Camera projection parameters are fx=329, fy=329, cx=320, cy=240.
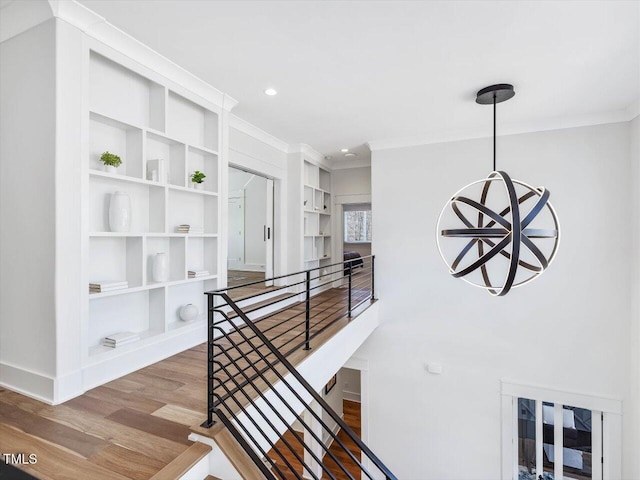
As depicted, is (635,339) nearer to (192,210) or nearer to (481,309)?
(481,309)

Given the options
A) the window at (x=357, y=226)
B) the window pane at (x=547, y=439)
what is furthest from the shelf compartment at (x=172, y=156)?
the window at (x=357, y=226)

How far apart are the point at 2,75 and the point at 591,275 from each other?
5797 mm

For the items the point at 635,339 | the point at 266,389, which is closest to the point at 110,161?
the point at 266,389

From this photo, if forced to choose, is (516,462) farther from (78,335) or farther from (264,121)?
(264,121)

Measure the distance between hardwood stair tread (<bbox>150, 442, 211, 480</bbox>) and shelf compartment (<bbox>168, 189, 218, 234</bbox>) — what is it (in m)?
1.94

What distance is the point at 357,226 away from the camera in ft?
28.5

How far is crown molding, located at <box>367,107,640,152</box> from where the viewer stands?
144 inches

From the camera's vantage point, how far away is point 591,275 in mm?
3822

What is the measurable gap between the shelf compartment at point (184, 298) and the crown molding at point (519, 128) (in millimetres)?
3131

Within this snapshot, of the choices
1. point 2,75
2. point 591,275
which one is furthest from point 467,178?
point 2,75

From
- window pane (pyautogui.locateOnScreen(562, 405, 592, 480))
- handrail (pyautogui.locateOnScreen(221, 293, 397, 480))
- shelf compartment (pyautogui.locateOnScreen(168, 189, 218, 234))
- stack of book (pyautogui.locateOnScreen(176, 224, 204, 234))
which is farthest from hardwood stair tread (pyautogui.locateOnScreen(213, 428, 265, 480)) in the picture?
window pane (pyautogui.locateOnScreen(562, 405, 592, 480))

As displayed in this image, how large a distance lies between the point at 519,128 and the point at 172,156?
4.06 meters

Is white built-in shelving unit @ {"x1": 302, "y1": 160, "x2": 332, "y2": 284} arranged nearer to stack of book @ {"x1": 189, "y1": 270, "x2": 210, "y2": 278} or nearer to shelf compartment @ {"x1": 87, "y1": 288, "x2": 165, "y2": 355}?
stack of book @ {"x1": 189, "y1": 270, "x2": 210, "y2": 278}

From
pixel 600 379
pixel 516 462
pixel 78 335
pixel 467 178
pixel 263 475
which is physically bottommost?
pixel 516 462
